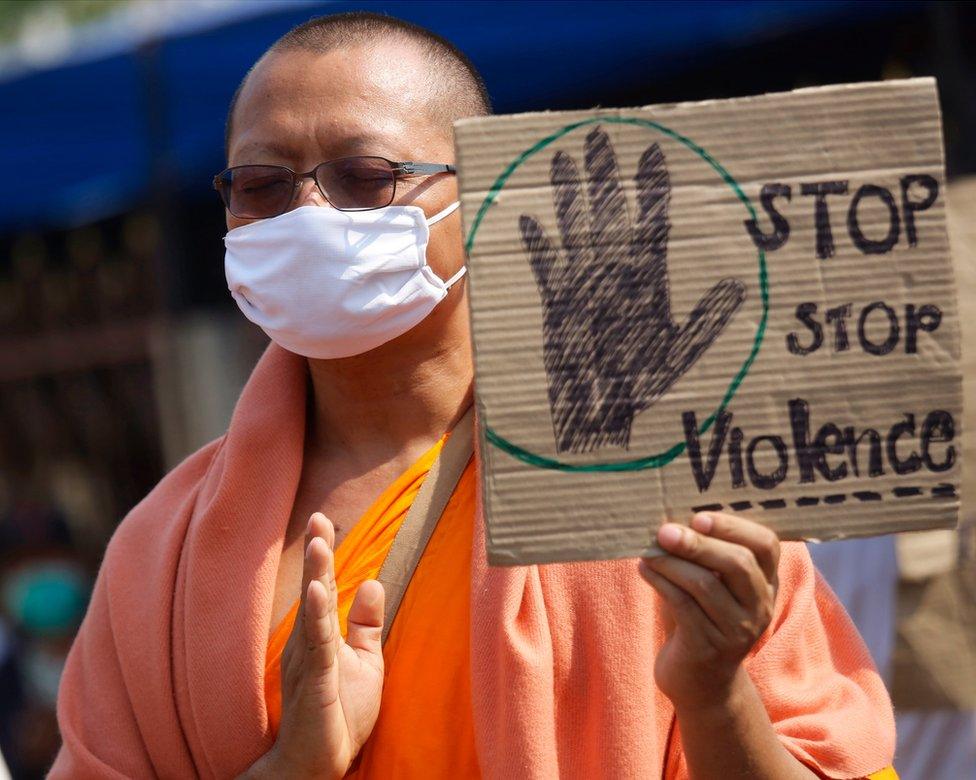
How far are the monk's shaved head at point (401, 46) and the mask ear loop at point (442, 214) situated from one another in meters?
0.13

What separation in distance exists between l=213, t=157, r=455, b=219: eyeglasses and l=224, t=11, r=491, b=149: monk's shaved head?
0.45 ft

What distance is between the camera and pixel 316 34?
2.12 metres

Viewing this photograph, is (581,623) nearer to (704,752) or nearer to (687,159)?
(704,752)

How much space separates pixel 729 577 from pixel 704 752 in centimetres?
29

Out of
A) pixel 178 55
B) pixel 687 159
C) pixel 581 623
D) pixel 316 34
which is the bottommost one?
pixel 581 623

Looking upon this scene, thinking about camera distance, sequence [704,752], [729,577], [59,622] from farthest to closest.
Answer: [59,622] < [704,752] < [729,577]

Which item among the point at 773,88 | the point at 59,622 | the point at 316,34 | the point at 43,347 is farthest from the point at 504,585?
the point at 43,347

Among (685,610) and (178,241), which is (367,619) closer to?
(685,610)

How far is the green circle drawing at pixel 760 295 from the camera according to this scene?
5.25 ft

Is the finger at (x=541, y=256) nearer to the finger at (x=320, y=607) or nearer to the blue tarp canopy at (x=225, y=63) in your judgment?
the finger at (x=320, y=607)

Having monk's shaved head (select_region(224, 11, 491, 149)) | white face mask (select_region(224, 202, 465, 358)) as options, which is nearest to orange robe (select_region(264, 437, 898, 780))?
white face mask (select_region(224, 202, 465, 358))

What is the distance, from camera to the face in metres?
2.02

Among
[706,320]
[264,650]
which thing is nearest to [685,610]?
[706,320]

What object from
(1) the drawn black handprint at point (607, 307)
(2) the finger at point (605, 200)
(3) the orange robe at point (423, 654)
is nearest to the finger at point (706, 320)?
(1) the drawn black handprint at point (607, 307)
